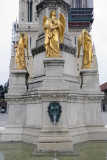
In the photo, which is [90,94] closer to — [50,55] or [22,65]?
[50,55]

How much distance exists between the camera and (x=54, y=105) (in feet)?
31.2

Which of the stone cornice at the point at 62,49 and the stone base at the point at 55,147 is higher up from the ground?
the stone cornice at the point at 62,49

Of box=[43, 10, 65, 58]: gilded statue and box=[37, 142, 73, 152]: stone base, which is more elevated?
box=[43, 10, 65, 58]: gilded statue

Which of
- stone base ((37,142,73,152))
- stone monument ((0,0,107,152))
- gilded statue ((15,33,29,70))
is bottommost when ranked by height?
stone base ((37,142,73,152))

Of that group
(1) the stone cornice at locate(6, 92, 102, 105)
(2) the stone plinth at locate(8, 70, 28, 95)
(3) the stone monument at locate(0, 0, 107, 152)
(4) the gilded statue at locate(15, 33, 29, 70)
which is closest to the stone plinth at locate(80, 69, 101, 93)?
(3) the stone monument at locate(0, 0, 107, 152)

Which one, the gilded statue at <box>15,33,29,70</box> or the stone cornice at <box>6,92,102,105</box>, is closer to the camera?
the stone cornice at <box>6,92,102,105</box>

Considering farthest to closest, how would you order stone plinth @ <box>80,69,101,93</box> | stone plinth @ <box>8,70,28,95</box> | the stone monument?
stone plinth @ <box>80,69,101,93</box> < stone plinth @ <box>8,70,28,95</box> < the stone monument

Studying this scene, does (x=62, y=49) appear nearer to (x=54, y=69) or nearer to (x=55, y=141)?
(x=54, y=69)

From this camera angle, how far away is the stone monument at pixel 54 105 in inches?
370

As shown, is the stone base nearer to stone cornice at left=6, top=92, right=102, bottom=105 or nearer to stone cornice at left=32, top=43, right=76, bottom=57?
stone cornice at left=6, top=92, right=102, bottom=105

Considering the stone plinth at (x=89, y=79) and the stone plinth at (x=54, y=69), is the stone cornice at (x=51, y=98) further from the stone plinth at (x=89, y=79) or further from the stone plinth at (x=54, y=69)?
the stone plinth at (x=54, y=69)

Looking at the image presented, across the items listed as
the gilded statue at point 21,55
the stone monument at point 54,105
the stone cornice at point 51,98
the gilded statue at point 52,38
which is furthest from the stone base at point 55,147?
the gilded statue at point 21,55

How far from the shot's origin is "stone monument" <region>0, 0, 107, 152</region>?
9398mm

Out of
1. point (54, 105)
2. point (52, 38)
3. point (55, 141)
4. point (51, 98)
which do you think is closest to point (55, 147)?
point (55, 141)
